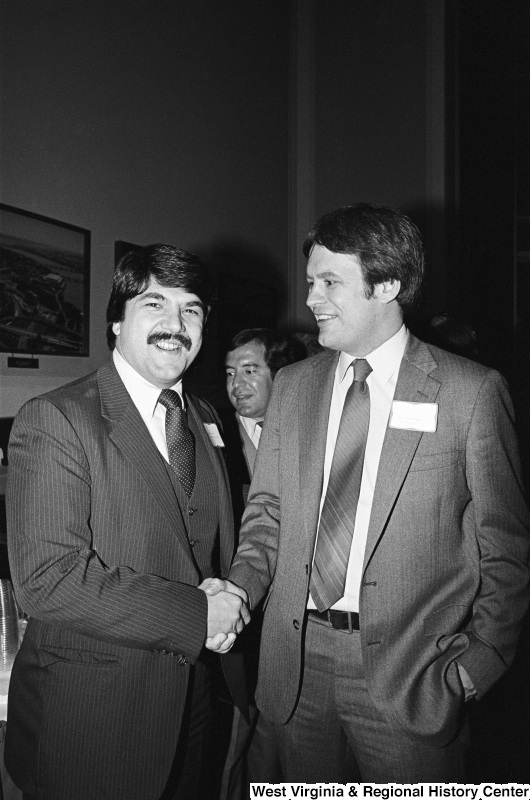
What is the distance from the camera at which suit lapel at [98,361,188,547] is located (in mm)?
1624

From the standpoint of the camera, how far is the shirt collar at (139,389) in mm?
1779

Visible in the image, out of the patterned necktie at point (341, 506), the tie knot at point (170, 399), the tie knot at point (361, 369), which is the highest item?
the tie knot at point (361, 369)

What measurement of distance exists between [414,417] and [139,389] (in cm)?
74

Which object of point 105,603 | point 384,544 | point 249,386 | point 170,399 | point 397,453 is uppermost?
point 249,386

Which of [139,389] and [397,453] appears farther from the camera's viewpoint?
[139,389]

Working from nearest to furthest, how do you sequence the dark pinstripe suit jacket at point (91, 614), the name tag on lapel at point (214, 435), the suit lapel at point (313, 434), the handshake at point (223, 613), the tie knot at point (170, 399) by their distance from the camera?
1. the dark pinstripe suit jacket at point (91, 614)
2. the handshake at point (223, 613)
3. the suit lapel at point (313, 434)
4. the tie knot at point (170, 399)
5. the name tag on lapel at point (214, 435)

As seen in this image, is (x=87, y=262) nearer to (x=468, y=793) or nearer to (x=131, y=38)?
(x=131, y=38)

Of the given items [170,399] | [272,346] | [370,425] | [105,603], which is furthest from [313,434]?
[272,346]

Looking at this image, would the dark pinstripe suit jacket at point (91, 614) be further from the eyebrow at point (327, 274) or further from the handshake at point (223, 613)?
the eyebrow at point (327, 274)

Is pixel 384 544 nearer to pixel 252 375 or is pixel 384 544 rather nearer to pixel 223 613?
pixel 223 613

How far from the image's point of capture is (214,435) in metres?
2.00

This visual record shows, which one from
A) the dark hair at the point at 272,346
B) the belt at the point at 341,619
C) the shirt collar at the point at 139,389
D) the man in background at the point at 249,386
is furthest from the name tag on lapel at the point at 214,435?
the dark hair at the point at 272,346

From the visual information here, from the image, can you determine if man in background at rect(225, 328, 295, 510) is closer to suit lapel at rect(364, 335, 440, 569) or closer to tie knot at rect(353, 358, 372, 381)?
tie knot at rect(353, 358, 372, 381)

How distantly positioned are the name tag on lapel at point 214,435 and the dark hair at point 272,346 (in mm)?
1651
